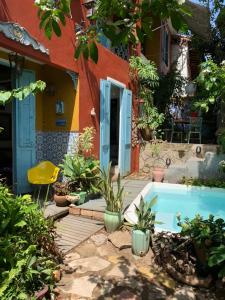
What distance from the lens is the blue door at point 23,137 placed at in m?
6.58

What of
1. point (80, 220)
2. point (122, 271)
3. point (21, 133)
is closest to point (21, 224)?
point (122, 271)

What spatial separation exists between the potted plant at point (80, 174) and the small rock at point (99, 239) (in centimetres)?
134

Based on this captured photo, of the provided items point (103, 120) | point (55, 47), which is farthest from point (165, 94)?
point (55, 47)

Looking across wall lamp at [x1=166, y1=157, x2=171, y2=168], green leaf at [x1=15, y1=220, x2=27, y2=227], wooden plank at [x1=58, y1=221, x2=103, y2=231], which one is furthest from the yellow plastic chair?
wall lamp at [x1=166, y1=157, x2=171, y2=168]

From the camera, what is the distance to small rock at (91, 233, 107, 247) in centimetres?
505

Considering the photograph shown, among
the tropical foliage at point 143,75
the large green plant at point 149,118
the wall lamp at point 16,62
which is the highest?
the tropical foliage at point 143,75

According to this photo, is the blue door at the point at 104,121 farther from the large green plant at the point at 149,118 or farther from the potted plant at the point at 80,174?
the large green plant at the point at 149,118

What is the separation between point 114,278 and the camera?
3918 millimetres

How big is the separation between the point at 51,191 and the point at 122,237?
2.85 meters

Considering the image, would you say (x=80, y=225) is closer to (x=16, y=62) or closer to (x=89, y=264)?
(x=89, y=264)

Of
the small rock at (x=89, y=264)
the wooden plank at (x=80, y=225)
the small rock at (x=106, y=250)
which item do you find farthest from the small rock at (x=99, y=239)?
the small rock at (x=89, y=264)

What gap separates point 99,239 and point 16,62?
3.86 metres

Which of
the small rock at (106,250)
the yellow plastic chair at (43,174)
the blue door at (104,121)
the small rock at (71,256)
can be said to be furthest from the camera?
A: the blue door at (104,121)

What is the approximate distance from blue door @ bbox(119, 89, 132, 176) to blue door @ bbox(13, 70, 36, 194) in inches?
147
